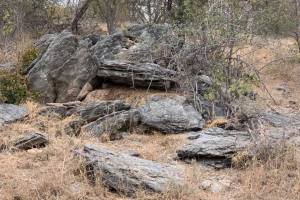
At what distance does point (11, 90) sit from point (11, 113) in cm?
100

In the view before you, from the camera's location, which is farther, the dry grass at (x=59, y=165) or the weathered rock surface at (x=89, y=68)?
the weathered rock surface at (x=89, y=68)

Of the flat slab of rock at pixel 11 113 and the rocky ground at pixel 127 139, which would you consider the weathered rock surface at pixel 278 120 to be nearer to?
the rocky ground at pixel 127 139

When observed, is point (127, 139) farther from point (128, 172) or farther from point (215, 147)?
point (128, 172)

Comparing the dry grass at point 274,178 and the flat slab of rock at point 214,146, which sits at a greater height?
the flat slab of rock at point 214,146

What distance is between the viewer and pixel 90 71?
28.9 ft

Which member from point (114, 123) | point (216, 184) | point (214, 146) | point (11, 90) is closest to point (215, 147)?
point (214, 146)

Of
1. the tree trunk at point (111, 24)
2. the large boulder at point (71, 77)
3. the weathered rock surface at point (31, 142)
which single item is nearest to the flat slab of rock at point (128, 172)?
the weathered rock surface at point (31, 142)

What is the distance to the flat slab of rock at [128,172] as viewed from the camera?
194 inches

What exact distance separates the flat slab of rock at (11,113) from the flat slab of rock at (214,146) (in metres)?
2.48

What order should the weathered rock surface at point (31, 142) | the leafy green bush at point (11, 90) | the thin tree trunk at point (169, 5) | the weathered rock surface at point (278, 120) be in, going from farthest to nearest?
the thin tree trunk at point (169, 5) < the leafy green bush at point (11, 90) < the weathered rock surface at point (278, 120) < the weathered rock surface at point (31, 142)

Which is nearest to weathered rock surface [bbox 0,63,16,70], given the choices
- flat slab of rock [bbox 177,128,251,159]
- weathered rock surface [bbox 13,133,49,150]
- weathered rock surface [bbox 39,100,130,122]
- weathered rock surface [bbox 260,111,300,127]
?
weathered rock surface [bbox 39,100,130,122]

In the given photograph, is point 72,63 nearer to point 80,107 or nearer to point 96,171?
point 80,107

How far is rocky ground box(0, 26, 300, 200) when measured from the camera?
5016 mm

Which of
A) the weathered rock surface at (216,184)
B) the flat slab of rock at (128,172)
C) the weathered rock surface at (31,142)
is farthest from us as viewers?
the weathered rock surface at (31,142)
